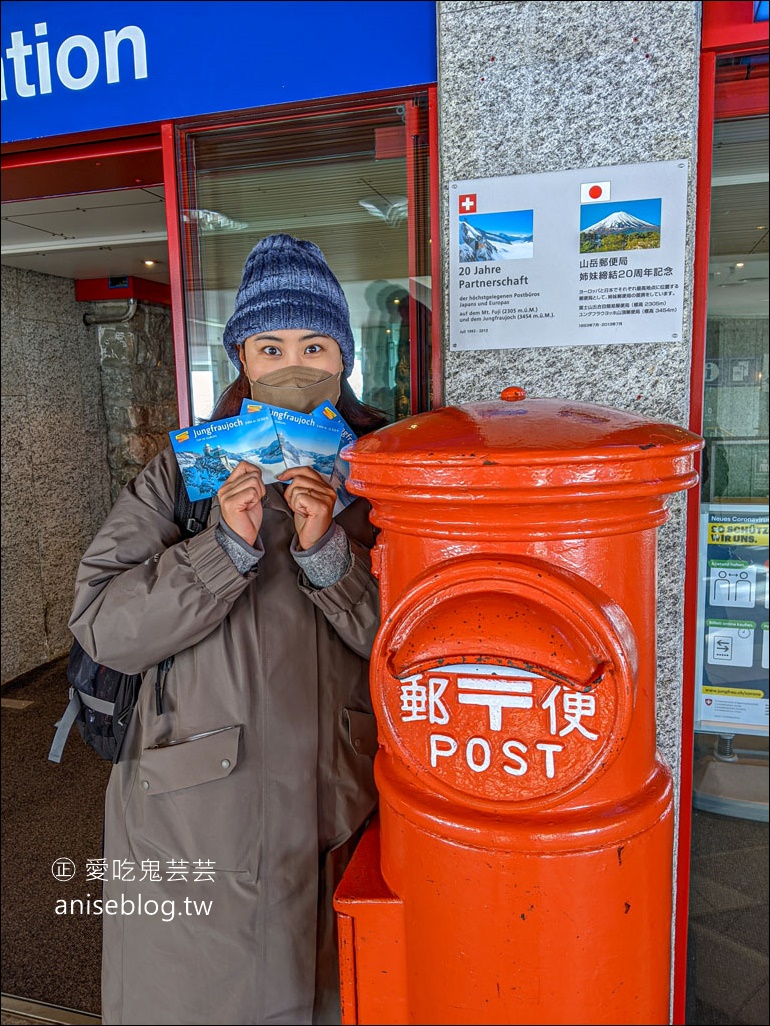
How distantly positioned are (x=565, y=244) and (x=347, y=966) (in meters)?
1.60

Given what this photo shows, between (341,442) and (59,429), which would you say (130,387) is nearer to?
(59,429)

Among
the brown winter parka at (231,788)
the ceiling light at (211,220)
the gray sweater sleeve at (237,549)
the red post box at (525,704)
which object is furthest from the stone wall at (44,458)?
the red post box at (525,704)

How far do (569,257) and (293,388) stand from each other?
74 cm

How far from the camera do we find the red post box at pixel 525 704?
100cm

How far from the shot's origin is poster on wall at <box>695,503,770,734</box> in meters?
2.08

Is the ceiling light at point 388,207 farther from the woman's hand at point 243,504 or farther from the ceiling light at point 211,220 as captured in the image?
the woman's hand at point 243,504

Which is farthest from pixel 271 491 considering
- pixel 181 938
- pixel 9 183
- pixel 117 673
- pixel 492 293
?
pixel 9 183

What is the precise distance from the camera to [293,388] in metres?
1.75

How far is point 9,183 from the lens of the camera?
2.57 m

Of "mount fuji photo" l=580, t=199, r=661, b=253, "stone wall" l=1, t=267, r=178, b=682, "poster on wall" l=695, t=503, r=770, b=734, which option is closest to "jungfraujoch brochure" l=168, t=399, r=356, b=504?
"mount fuji photo" l=580, t=199, r=661, b=253

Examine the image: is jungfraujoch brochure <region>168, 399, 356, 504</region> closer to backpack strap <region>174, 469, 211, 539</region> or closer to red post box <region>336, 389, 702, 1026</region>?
backpack strap <region>174, 469, 211, 539</region>

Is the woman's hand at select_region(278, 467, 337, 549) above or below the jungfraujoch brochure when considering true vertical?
below

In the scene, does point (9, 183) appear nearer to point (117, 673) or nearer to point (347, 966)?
point (117, 673)

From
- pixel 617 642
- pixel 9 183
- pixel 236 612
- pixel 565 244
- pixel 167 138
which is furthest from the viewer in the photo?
pixel 9 183
